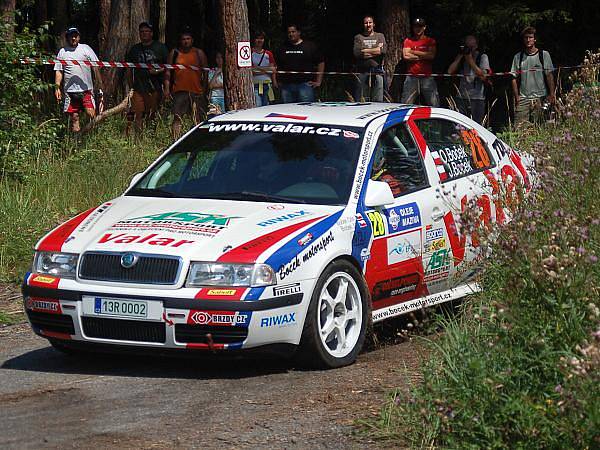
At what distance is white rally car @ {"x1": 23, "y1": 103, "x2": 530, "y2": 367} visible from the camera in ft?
24.1

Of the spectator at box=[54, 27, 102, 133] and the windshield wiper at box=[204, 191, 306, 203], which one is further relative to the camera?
the spectator at box=[54, 27, 102, 133]

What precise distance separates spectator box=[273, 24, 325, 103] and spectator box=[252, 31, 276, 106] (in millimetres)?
262

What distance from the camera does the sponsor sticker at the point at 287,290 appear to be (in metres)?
7.37

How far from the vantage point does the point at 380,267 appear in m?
8.31

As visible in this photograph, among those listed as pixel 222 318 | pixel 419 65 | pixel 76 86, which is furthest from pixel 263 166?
pixel 419 65

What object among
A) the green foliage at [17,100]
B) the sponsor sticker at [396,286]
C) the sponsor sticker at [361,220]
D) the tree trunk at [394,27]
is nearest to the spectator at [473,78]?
the tree trunk at [394,27]

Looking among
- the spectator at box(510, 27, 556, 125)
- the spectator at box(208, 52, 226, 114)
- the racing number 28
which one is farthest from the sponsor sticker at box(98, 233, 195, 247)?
the spectator at box(208, 52, 226, 114)

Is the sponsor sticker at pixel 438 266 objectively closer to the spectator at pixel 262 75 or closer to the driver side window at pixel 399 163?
the driver side window at pixel 399 163

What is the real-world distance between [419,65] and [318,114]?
1013 centimetres

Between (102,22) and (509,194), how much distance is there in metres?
23.6

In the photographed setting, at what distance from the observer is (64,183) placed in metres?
13.5

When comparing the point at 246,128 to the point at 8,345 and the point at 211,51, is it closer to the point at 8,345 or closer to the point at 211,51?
the point at 8,345

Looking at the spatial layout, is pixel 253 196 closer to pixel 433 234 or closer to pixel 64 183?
pixel 433 234

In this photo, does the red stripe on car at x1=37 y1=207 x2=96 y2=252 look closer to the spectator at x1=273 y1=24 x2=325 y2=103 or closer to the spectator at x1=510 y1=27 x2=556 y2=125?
the spectator at x1=273 y1=24 x2=325 y2=103
